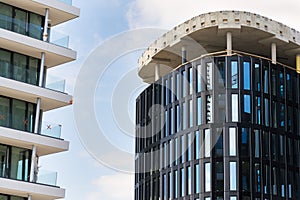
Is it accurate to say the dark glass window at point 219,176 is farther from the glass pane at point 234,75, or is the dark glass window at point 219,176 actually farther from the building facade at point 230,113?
the glass pane at point 234,75

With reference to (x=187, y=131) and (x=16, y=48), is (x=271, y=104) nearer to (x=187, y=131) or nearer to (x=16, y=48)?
(x=187, y=131)

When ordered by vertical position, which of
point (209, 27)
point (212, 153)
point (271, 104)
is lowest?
point (212, 153)

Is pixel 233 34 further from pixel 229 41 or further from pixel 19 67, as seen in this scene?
pixel 19 67

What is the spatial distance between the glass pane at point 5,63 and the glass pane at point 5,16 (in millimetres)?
1623

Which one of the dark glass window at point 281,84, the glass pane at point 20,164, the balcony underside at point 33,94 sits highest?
the dark glass window at point 281,84

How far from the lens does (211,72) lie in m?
87.8

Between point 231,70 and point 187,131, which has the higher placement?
point 231,70

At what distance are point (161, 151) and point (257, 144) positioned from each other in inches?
474

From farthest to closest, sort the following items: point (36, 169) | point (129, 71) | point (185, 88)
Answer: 1. point (185, 88)
2. point (129, 71)
3. point (36, 169)

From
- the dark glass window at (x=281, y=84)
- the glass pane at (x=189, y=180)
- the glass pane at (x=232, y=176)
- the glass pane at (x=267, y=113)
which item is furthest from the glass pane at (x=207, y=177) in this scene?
the dark glass window at (x=281, y=84)

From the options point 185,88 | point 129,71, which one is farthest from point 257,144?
point 129,71

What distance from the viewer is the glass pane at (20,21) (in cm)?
4981

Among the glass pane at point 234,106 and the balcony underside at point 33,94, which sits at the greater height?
the glass pane at point 234,106

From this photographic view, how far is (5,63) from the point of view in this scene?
4878 cm
